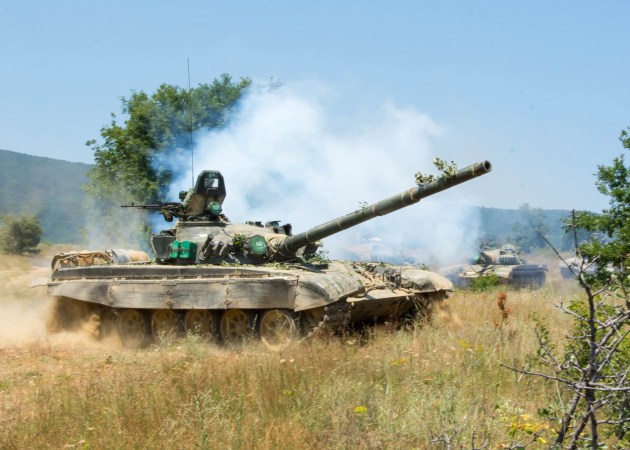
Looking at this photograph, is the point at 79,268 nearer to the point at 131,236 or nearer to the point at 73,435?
the point at 73,435

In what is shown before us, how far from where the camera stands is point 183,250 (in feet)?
43.1

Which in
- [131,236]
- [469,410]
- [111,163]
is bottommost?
[469,410]

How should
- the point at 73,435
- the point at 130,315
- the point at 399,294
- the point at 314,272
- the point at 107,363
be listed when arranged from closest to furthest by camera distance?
the point at 73,435
the point at 107,363
the point at 314,272
the point at 399,294
the point at 130,315

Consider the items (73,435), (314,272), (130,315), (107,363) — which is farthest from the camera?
(130,315)

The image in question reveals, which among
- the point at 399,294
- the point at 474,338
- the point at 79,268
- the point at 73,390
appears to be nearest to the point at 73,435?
the point at 73,390

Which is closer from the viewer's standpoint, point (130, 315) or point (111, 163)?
point (130, 315)

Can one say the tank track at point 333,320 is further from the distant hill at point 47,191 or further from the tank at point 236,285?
the distant hill at point 47,191

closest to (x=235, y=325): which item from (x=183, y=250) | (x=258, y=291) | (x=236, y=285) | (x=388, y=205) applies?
(x=236, y=285)

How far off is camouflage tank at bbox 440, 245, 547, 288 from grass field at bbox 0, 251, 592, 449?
15.2 m

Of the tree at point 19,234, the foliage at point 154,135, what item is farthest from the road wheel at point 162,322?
the tree at point 19,234

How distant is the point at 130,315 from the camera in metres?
13.7

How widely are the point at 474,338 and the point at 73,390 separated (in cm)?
549

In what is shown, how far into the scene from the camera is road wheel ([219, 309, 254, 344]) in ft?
39.7

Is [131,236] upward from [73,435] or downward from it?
upward
